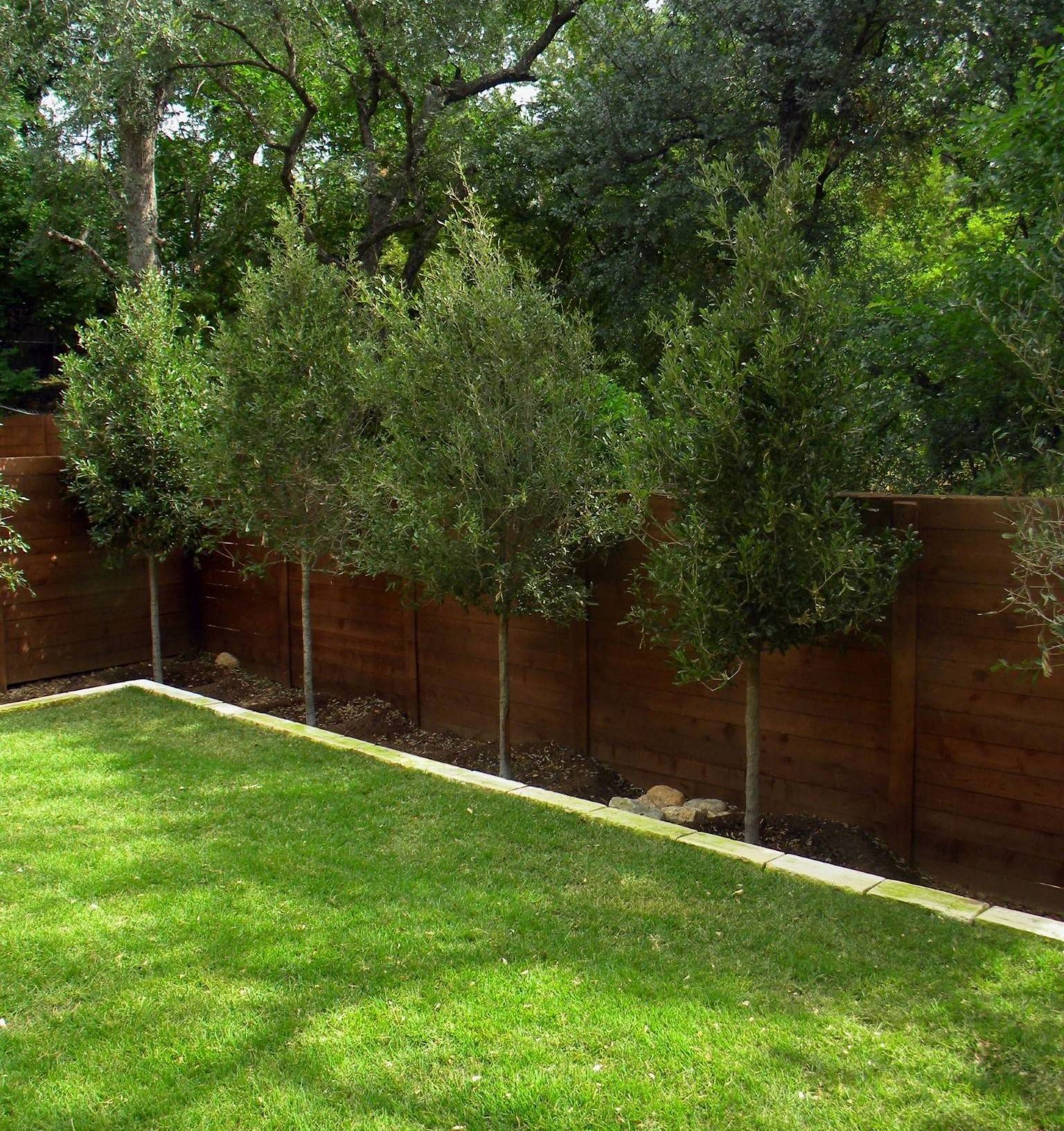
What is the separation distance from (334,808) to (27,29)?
12348 millimetres

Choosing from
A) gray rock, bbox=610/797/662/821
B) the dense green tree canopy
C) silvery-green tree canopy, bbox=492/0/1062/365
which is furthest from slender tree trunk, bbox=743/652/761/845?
silvery-green tree canopy, bbox=492/0/1062/365

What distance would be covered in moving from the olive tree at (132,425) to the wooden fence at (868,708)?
2390 millimetres

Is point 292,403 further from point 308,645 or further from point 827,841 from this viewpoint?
point 827,841

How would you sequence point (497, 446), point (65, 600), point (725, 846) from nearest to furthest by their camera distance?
1. point (725, 846)
2. point (497, 446)
3. point (65, 600)

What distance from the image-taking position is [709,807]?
20.4 ft

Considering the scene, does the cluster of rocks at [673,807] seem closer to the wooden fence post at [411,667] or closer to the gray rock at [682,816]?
the gray rock at [682,816]

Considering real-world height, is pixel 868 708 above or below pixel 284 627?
above

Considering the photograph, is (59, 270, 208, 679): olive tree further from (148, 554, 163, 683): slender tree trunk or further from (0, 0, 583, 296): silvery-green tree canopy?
(0, 0, 583, 296): silvery-green tree canopy

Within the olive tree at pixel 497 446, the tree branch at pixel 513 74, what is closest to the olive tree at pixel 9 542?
the olive tree at pixel 497 446

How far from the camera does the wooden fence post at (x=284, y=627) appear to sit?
10047mm

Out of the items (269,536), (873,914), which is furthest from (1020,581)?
(269,536)

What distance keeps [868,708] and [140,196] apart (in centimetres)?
1307

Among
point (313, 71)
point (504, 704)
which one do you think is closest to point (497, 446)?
point (504, 704)

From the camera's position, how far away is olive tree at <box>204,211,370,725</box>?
26.0ft
